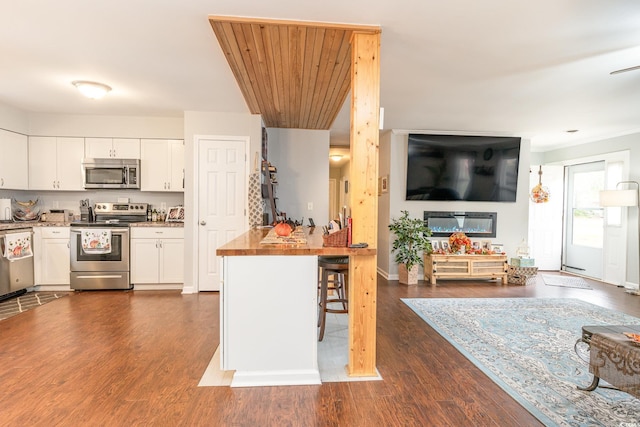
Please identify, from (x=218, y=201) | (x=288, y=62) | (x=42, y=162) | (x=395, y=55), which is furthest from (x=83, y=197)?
(x=395, y=55)

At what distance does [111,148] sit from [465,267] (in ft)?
18.5

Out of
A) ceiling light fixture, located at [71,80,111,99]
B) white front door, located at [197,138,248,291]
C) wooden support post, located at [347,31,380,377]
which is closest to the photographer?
wooden support post, located at [347,31,380,377]

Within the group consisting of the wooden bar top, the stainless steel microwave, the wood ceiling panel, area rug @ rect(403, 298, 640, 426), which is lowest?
area rug @ rect(403, 298, 640, 426)

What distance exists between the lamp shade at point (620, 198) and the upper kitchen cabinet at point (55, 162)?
25.7 feet

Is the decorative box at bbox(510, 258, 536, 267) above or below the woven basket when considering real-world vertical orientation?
below

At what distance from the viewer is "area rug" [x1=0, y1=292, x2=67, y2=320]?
375 cm

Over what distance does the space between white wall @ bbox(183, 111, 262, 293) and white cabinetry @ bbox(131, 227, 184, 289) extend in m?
0.16

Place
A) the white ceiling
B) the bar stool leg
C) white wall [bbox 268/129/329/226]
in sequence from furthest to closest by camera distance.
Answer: white wall [bbox 268/129/329/226], the bar stool leg, the white ceiling

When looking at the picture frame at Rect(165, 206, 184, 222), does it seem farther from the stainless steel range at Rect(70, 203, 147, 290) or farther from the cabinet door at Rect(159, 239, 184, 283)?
the stainless steel range at Rect(70, 203, 147, 290)

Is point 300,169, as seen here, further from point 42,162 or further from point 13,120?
point 13,120

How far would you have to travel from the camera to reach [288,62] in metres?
2.98

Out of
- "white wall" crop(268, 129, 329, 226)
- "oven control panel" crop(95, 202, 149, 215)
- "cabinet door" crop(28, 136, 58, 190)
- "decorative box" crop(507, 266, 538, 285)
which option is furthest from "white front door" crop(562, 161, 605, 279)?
"cabinet door" crop(28, 136, 58, 190)

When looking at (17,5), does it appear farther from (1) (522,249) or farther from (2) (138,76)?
(1) (522,249)

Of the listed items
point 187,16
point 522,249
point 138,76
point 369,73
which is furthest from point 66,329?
point 522,249
